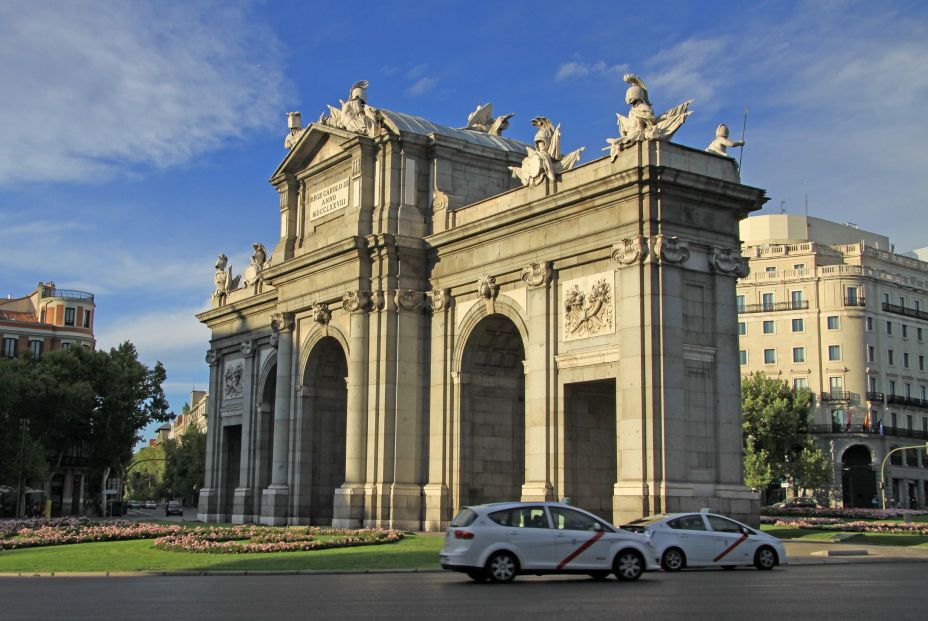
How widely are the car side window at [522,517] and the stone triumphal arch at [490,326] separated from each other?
11840mm

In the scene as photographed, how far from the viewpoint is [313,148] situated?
1983 inches

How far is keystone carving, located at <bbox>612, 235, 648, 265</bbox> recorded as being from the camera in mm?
34094

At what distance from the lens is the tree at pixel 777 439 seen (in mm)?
76625

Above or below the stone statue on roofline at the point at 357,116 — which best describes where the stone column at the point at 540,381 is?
below

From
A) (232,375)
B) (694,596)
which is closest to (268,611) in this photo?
(694,596)

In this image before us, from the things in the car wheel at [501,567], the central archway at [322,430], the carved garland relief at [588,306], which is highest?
the carved garland relief at [588,306]

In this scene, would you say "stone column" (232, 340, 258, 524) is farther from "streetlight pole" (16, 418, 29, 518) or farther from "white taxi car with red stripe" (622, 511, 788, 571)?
"white taxi car with red stripe" (622, 511, 788, 571)

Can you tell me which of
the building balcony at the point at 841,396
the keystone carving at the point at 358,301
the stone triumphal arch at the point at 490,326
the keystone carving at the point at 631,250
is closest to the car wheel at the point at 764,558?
the stone triumphal arch at the point at 490,326

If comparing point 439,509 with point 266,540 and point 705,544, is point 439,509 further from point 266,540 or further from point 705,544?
point 705,544

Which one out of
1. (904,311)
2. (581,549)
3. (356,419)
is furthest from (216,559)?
(904,311)

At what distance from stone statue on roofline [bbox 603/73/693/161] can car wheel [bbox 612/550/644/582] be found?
17331 millimetres

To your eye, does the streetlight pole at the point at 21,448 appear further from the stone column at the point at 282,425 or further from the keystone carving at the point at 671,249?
the keystone carving at the point at 671,249

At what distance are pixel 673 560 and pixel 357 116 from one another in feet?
91.6

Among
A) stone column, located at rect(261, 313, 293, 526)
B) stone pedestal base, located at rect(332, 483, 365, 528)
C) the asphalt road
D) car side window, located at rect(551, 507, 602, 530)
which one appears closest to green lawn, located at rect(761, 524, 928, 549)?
the asphalt road
